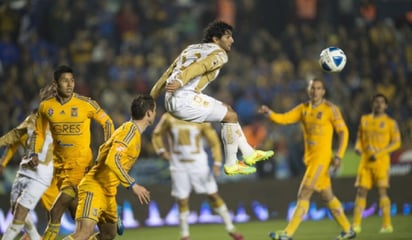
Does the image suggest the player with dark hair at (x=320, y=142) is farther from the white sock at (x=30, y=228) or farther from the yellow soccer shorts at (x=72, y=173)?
the white sock at (x=30, y=228)

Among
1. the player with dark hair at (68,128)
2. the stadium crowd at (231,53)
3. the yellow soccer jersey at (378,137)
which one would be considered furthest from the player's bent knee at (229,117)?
the stadium crowd at (231,53)

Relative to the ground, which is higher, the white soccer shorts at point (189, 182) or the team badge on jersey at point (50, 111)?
the team badge on jersey at point (50, 111)

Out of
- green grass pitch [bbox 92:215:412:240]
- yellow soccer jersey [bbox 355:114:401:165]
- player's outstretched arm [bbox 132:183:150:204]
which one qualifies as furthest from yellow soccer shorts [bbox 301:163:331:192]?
player's outstretched arm [bbox 132:183:150:204]

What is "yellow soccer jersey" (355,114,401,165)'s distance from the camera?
14328 millimetres

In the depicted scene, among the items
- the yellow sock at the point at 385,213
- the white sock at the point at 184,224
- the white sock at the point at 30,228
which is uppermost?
the white sock at the point at 30,228

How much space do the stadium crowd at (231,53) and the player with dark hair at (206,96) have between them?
6298mm

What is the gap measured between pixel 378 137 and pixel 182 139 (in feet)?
10.3

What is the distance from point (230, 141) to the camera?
10172mm

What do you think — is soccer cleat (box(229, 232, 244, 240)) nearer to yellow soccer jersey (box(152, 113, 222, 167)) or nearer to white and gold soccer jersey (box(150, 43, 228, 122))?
yellow soccer jersey (box(152, 113, 222, 167))

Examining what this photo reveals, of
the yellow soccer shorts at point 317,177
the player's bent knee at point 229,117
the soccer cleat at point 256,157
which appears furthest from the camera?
the yellow soccer shorts at point 317,177

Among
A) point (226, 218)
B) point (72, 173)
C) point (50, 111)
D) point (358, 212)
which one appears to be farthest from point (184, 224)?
point (50, 111)

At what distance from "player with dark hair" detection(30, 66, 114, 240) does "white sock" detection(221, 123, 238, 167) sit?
1345 mm

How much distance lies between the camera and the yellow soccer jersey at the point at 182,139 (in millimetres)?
13781

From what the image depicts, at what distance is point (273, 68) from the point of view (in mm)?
19359
